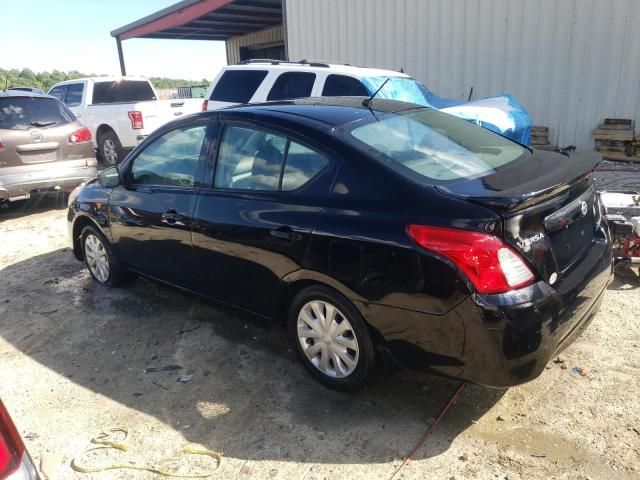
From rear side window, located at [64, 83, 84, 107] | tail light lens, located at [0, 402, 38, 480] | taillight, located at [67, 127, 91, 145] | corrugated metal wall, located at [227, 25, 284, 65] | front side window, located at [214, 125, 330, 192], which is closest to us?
tail light lens, located at [0, 402, 38, 480]

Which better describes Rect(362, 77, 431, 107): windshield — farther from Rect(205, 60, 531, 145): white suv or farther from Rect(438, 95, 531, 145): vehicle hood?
Rect(438, 95, 531, 145): vehicle hood

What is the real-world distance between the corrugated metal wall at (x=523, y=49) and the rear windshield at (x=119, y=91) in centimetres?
473

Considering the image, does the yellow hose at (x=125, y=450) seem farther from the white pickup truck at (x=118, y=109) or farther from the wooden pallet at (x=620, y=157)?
the wooden pallet at (x=620, y=157)

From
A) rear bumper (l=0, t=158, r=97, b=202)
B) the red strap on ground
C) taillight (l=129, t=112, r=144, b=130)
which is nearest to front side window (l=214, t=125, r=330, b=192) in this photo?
the red strap on ground

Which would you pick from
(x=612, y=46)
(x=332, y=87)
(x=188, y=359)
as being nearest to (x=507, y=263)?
(x=188, y=359)

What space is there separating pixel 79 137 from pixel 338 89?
3917mm

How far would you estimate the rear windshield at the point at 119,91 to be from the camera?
11.3 metres

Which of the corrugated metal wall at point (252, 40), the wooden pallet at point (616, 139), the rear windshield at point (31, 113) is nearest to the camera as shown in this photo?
the rear windshield at point (31, 113)

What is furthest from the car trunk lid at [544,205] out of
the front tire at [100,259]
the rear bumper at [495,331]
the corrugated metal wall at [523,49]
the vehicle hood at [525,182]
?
the corrugated metal wall at [523,49]

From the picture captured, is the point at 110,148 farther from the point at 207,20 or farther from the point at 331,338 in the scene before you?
the point at 331,338

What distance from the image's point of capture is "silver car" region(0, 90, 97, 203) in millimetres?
6906

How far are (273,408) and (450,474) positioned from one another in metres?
1.04

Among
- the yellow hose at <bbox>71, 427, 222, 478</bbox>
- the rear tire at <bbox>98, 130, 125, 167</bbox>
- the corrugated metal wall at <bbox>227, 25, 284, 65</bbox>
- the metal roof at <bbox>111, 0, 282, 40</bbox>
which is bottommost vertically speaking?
the yellow hose at <bbox>71, 427, 222, 478</bbox>

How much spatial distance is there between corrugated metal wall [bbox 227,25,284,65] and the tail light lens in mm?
18444
